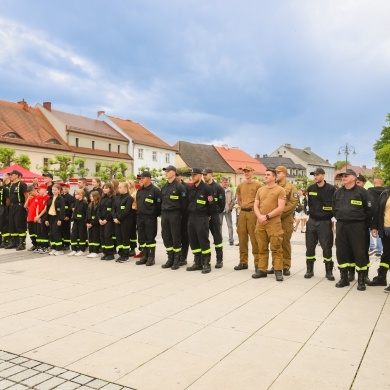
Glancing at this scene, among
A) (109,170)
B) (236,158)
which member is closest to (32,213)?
(109,170)

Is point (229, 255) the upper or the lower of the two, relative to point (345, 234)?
lower

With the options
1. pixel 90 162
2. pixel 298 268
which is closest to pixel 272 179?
pixel 298 268

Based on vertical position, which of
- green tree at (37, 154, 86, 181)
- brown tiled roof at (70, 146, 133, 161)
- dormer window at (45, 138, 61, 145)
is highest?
dormer window at (45, 138, 61, 145)

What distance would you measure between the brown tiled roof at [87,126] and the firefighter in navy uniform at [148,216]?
42389mm

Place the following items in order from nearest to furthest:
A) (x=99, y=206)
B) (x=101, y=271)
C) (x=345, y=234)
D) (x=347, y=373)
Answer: (x=347, y=373), (x=345, y=234), (x=101, y=271), (x=99, y=206)

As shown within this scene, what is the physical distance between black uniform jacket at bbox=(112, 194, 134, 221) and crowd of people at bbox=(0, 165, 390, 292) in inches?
0.9

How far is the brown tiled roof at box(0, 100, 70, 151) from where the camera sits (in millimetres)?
43500

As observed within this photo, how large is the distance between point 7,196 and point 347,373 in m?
10.9

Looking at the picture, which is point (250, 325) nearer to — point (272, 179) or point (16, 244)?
point (272, 179)

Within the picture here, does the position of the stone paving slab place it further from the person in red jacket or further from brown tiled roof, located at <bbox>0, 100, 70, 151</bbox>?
brown tiled roof, located at <bbox>0, 100, 70, 151</bbox>

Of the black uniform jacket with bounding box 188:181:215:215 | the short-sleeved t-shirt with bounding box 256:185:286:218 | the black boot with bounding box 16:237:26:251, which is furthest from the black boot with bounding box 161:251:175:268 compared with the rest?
the black boot with bounding box 16:237:26:251

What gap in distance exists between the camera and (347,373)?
12.0 ft

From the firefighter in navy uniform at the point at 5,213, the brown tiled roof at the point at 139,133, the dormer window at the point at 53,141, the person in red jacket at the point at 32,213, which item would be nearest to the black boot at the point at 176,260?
the person in red jacket at the point at 32,213

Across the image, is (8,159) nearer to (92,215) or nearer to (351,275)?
(92,215)
